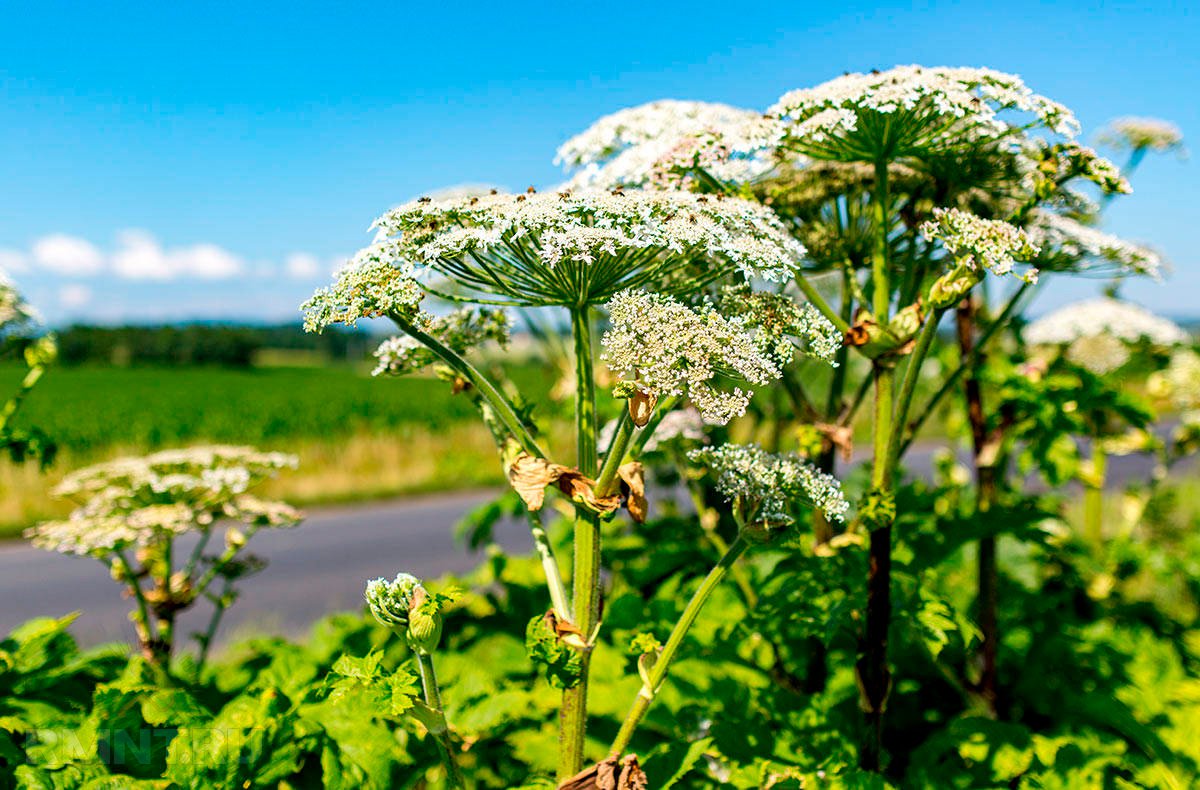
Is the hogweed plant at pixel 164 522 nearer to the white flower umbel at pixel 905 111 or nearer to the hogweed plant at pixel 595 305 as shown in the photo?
the hogweed plant at pixel 595 305

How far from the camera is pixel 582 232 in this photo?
5.68 ft

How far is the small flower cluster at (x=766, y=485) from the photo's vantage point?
2029 mm

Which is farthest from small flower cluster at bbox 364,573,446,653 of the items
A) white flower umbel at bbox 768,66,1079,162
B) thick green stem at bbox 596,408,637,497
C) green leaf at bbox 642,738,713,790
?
white flower umbel at bbox 768,66,1079,162

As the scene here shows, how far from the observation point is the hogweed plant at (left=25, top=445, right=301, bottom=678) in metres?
3.08

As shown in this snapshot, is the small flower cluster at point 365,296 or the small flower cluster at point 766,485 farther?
the small flower cluster at point 766,485

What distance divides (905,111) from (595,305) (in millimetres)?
1067

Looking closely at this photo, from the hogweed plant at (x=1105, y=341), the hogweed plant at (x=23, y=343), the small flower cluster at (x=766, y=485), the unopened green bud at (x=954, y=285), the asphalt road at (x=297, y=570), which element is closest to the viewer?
the small flower cluster at (x=766, y=485)

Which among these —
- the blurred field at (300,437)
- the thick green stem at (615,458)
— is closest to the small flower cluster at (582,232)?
the thick green stem at (615,458)

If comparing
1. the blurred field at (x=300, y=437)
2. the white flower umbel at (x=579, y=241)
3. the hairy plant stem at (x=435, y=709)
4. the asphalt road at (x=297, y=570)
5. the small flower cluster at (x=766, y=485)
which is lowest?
the asphalt road at (x=297, y=570)

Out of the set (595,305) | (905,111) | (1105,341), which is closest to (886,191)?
(905,111)

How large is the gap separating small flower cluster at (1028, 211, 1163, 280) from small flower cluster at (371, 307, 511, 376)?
1.80 meters

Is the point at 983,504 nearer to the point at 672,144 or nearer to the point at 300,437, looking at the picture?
the point at 672,144

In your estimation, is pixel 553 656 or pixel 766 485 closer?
pixel 553 656

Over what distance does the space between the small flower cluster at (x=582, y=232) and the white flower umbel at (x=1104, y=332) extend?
4206 millimetres
